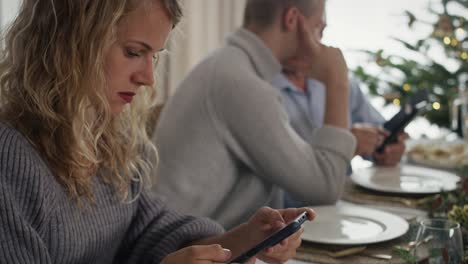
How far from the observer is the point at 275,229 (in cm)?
105

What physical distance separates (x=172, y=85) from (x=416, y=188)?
6.19 ft

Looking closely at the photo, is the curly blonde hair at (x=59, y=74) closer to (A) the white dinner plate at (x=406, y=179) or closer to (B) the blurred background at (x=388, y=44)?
(A) the white dinner plate at (x=406, y=179)

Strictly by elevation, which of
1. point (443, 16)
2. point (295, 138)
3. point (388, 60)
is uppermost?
point (443, 16)

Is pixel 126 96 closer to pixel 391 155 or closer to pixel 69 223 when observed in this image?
pixel 69 223

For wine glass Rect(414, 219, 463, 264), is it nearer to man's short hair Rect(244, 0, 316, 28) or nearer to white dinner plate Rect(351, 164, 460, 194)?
white dinner plate Rect(351, 164, 460, 194)

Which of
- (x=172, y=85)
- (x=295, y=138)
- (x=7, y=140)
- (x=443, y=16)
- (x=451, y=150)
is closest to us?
(x=7, y=140)

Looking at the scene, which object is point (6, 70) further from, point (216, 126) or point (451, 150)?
point (451, 150)

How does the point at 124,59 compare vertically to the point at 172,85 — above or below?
above

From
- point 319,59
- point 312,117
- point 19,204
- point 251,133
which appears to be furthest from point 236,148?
point 19,204

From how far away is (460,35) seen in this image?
266 cm

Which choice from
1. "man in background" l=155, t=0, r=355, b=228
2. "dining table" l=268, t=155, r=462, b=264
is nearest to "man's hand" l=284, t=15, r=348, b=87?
"man in background" l=155, t=0, r=355, b=228

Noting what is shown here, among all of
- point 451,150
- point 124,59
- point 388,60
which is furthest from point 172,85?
point 124,59

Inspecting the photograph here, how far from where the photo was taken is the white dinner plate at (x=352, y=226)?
119 cm

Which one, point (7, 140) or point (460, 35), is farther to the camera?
point (460, 35)
